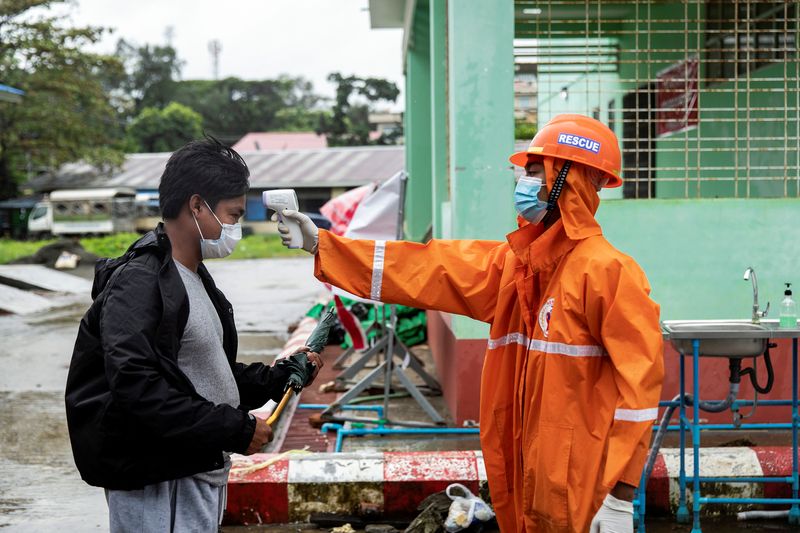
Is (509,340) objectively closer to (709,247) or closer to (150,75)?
(709,247)

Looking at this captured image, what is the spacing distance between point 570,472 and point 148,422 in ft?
5.04

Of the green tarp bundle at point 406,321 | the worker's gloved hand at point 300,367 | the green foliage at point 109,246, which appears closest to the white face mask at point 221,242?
the worker's gloved hand at point 300,367

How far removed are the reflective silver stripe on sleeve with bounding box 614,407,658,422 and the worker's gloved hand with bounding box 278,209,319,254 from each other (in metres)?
1.33

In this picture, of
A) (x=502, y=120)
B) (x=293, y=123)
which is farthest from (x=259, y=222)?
(x=502, y=120)

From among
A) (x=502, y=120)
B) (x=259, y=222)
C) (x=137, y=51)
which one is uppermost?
(x=137, y=51)

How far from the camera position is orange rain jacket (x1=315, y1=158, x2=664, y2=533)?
3.15 metres

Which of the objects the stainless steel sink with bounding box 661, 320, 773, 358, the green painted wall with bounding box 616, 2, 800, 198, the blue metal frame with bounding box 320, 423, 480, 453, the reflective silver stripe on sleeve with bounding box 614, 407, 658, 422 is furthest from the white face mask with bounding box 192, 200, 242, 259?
the green painted wall with bounding box 616, 2, 800, 198

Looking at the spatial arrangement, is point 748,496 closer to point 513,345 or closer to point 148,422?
point 513,345

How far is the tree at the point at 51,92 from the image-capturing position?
33250 millimetres

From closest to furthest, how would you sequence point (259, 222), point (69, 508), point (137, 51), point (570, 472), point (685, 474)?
point (570, 472) → point (685, 474) → point (69, 508) → point (259, 222) → point (137, 51)

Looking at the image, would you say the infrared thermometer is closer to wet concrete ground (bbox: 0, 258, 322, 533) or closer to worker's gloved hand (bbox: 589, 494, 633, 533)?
worker's gloved hand (bbox: 589, 494, 633, 533)

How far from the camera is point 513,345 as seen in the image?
3.59 m

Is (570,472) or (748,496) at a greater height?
(570,472)

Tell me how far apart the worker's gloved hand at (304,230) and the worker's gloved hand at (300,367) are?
0.61m
